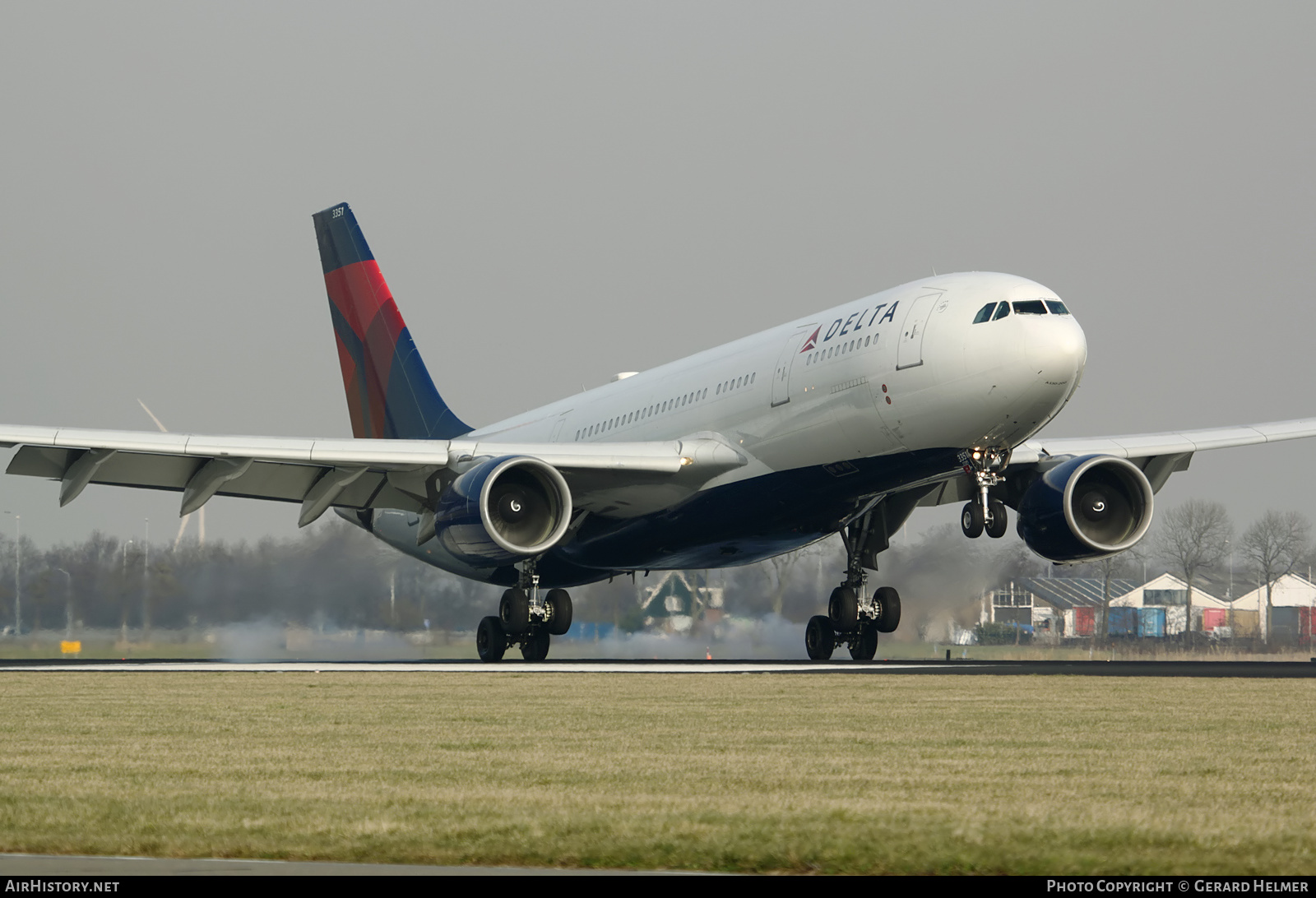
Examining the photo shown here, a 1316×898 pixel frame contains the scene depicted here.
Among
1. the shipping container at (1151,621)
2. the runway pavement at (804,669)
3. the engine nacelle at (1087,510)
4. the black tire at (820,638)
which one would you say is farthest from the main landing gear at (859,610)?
the shipping container at (1151,621)

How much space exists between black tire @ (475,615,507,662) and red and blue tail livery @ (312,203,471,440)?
6442mm

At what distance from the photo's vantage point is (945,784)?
11.1m

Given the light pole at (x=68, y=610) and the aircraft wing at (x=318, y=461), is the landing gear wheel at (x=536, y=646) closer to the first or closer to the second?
the aircraft wing at (x=318, y=461)

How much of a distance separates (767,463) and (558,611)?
23.5 feet

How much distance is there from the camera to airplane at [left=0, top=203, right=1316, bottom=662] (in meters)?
28.4

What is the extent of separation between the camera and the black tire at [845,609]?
1451 inches

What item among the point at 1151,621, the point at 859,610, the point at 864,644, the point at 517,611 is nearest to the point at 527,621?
the point at 517,611

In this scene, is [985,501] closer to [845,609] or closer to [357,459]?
[845,609]

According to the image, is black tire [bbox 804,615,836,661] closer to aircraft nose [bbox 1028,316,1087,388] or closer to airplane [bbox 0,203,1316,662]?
airplane [bbox 0,203,1316,662]

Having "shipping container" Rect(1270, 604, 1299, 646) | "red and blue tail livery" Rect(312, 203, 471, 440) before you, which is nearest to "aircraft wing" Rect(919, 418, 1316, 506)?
"red and blue tail livery" Rect(312, 203, 471, 440)

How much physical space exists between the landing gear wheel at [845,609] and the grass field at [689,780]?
15991mm

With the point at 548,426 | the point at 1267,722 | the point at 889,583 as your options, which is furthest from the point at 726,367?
the point at 1267,722

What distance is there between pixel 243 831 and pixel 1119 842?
182 inches

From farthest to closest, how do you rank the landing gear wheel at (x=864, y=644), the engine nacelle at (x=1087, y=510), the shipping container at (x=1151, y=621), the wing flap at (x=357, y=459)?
1. the shipping container at (x=1151, y=621)
2. the landing gear wheel at (x=864, y=644)
3. the engine nacelle at (x=1087, y=510)
4. the wing flap at (x=357, y=459)
